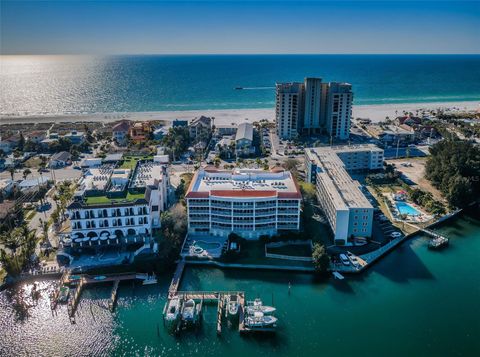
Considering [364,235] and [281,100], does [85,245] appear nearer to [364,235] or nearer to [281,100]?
[364,235]

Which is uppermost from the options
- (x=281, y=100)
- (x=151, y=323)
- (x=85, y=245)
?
(x=281, y=100)

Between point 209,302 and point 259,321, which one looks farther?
point 209,302

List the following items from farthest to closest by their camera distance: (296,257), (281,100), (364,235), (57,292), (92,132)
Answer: (92,132) < (281,100) < (364,235) < (296,257) < (57,292)

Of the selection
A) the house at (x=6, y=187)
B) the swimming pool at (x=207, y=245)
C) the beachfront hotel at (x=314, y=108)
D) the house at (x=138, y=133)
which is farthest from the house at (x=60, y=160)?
the beachfront hotel at (x=314, y=108)

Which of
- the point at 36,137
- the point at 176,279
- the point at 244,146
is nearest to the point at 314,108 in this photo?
the point at 244,146

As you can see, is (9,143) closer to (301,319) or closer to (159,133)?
(159,133)

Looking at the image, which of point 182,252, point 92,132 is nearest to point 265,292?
point 182,252
